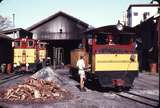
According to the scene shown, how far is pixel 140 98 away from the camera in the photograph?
551 inches

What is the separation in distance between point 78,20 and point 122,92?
2902cm

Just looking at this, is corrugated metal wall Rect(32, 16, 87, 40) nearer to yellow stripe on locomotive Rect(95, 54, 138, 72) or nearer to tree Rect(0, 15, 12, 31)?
yellow stripe on locomotive Rect(95, 54, 138, 72)

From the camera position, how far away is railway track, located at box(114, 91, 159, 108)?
12553 mm

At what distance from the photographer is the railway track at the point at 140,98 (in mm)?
12553

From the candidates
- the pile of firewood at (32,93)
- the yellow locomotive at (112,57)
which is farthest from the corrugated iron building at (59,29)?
the pile of firewood at (32,93)

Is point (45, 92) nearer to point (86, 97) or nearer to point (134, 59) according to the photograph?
point (86, 97)

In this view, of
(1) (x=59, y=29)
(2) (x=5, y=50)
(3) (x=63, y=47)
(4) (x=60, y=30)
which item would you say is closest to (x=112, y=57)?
(2) (x=5, y=50)

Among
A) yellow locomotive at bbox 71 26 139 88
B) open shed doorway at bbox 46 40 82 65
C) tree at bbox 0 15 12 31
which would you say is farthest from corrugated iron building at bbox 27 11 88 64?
tree at bbox 0 15 12 31

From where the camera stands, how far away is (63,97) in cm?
1398

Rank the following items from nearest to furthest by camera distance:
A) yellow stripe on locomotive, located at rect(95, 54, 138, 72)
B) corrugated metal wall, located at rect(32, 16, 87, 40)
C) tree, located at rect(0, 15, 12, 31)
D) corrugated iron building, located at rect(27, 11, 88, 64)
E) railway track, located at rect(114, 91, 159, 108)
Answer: railway track, located at rect(114, 91, 159, 108), yellow stripe on locomotive, located at rect(95, 54, 138, 72), corrugated iron building, located at rect(27, 11, 88, 64), corrugated metal wall, located at rect(32, 16, 87, 40), tree, located at rect(0, 15, 12, 31)

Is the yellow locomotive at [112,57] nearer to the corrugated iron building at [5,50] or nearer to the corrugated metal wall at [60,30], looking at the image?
the corrugated iron building at [5,50]

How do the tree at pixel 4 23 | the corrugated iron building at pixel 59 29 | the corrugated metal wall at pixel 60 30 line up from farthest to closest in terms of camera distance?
the tree at pixel 4 23 → the corrugated metal wall at pixel 60 30 → the corrugated iron building at pixel 59 29

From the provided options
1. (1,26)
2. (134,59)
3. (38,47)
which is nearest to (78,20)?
(38,47)

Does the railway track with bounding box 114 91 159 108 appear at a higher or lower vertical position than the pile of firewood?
lower
